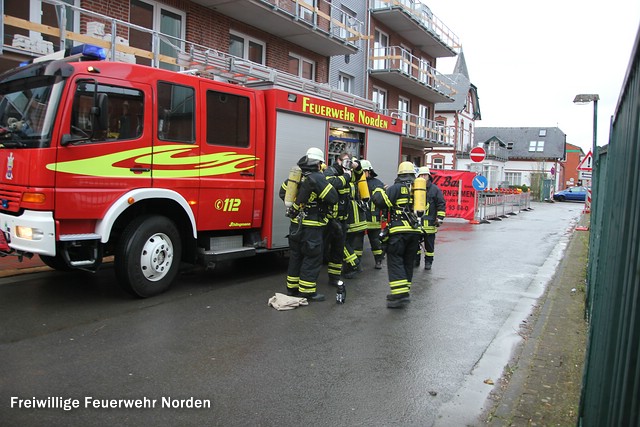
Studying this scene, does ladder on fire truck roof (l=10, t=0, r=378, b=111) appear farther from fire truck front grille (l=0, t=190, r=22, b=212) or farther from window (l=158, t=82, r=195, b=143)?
fire truck front grille (l=0, t=190, r=22, b=212)

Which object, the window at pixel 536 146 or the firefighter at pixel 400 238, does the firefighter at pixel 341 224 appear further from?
the window at pixel 536 146

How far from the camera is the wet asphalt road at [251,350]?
11.6 feet

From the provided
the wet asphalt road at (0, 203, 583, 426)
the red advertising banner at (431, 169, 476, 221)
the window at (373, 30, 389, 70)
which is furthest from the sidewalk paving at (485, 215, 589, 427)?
the window at (373, 30, 389, 70)

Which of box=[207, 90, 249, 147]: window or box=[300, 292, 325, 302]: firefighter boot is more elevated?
box=[207, 90, 249, 147]: window

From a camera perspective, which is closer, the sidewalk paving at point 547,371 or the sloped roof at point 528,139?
the sidewalk paving at point 547,371

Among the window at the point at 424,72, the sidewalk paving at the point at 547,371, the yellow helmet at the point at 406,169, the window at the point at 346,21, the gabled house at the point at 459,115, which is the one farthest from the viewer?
the gabled house at the point at 459,115

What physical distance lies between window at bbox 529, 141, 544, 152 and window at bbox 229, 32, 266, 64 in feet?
183

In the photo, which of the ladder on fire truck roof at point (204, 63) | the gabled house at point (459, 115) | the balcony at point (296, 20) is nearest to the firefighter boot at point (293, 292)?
the ladder on fire truck roof at point (204, 63)

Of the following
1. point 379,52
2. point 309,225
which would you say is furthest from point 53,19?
point 379,52

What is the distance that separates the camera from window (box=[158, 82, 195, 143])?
6176 millimetres

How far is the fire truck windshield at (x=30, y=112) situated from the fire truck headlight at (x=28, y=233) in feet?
2.86

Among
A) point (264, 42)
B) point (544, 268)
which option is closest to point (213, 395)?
point (544, 268)

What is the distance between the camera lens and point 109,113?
5656mm

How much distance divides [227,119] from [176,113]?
2.72 ft
